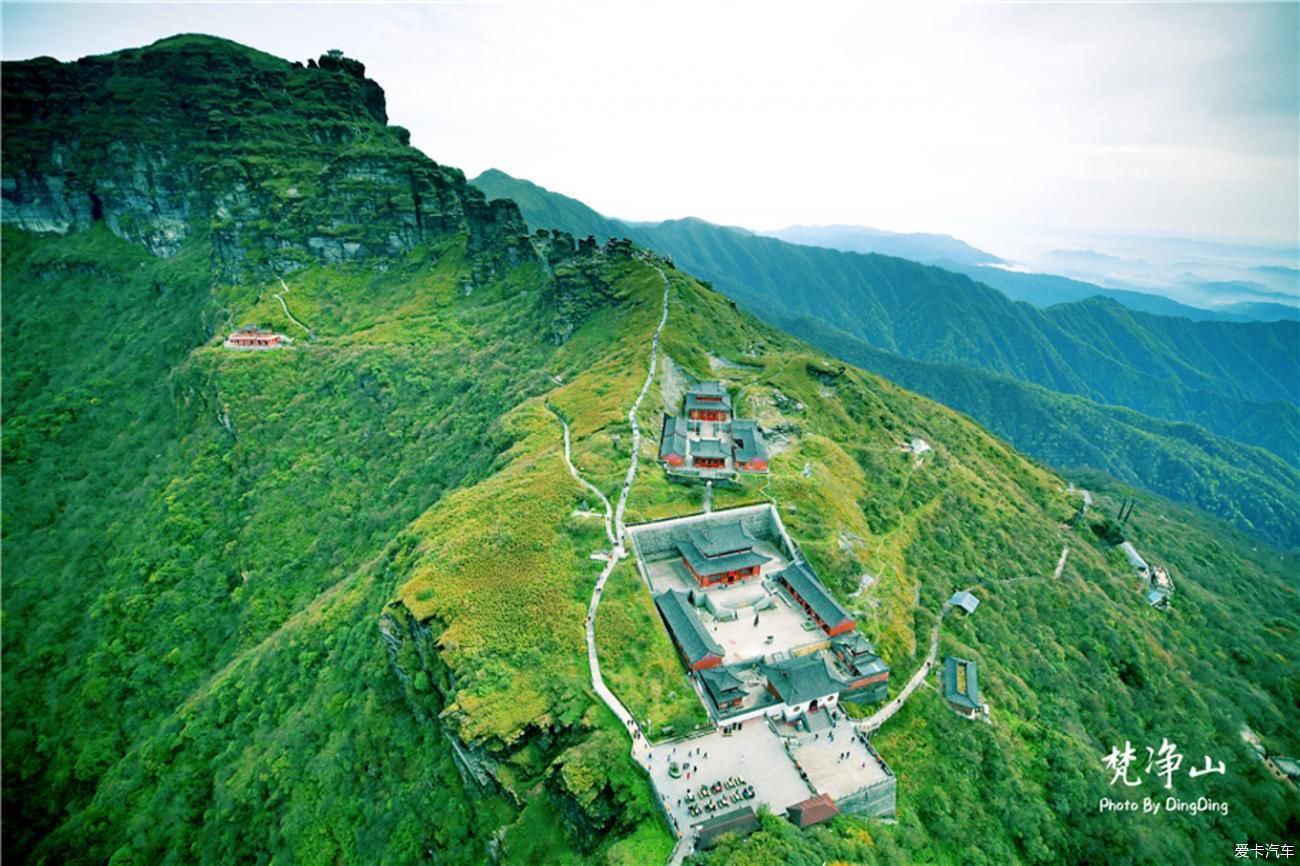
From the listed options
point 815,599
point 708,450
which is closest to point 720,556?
point 815,599

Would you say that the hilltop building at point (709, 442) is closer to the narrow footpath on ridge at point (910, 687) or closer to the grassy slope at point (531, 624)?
the grassy slope at point (531, 624)

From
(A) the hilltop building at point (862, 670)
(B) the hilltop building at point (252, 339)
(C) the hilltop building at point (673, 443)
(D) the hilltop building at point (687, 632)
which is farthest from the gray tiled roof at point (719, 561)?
(B) the hilltop building at point (252, 339)

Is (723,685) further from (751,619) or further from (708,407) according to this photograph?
(708,407)

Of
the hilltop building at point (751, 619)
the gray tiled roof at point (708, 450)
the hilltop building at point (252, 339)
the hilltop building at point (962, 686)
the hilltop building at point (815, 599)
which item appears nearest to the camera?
the hilltop building at point (751, 619)

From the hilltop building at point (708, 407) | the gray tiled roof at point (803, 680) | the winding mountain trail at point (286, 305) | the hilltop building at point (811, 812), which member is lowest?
the hilltop building at point (811, 812)

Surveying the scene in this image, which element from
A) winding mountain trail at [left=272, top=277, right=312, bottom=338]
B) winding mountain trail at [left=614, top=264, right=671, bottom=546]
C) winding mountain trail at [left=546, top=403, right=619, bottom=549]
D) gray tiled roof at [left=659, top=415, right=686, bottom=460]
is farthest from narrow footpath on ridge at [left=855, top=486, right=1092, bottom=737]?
winding mountain trail at [left=272, top=277, right=312, bottom=338]

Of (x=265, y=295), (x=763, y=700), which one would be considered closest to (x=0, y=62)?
(x=265, y=295)

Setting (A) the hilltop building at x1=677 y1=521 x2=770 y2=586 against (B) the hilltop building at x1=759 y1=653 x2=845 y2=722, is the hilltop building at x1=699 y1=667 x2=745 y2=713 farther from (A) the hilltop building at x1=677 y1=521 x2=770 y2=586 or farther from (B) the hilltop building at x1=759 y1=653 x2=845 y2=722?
(A) the hilltop building at x1=677 y1=521 x2=770 y2=586
